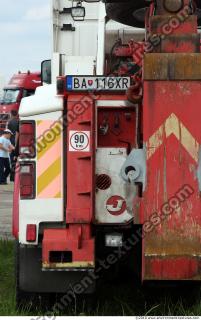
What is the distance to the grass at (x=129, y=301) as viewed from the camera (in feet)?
17.3

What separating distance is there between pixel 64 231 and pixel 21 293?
656 mm

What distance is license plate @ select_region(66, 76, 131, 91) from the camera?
4.86 m

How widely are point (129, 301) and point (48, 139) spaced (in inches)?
70.6

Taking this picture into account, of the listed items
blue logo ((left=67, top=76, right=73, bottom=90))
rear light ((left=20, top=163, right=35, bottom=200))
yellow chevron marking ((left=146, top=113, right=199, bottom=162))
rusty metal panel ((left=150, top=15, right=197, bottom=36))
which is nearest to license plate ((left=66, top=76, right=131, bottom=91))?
blue logo ((left=67, top=76, right=73, bottom=90))

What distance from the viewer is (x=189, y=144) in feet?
14.8

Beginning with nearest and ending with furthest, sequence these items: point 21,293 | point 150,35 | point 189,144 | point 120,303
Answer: point 189,144 < point 150,35 < point 21,293 < point 120,303

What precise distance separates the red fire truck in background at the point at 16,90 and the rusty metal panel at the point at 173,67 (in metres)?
25.5

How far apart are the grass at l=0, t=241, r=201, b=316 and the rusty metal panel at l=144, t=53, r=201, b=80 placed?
1.67 meters

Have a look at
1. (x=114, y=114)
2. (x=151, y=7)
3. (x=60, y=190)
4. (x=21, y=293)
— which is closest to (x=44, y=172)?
(x=60, y=190)

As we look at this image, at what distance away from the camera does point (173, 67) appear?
178 inches

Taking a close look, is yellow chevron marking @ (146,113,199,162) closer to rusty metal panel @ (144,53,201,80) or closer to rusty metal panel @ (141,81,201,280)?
rusty metal panel @ (141,81,201,280)

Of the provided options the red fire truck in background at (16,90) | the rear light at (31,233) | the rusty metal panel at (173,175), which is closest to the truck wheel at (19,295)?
the rear light at (31,233)

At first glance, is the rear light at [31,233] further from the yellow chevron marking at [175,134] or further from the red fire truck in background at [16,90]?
the red fire truck in background at [16,90]

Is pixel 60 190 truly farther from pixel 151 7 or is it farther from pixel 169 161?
pixel 151 7
